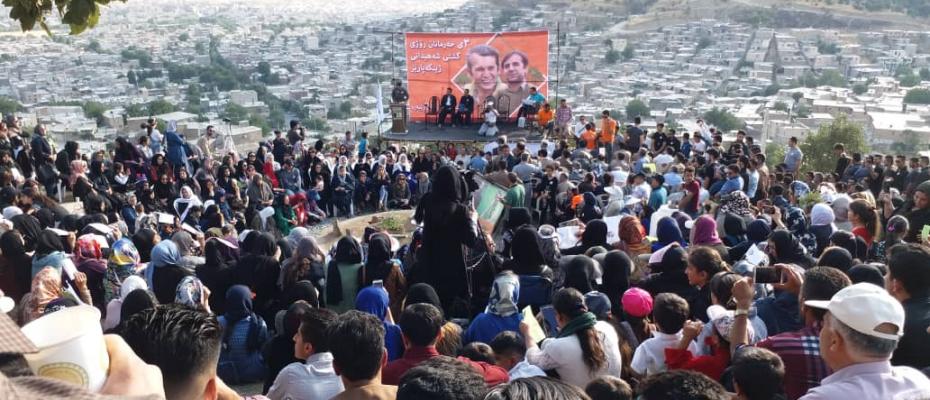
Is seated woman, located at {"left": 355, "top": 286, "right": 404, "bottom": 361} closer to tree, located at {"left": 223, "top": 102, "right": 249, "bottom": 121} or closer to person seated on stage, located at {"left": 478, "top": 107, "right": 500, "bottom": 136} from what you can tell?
person seated on stage, located at {"left": 478, "top": 107, "right": 500, "bottom": 136}

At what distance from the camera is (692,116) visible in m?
50.8

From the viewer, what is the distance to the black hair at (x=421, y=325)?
366 centimetres

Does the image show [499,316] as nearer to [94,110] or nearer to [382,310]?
[382,310]

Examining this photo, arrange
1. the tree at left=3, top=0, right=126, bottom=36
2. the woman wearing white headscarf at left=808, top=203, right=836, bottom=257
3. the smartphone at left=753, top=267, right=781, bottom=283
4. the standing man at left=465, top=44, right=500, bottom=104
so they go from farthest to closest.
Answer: the standing man at left=465, top=44, right=500, bottom=104 < the woman wearing white headscarf at left=808, top=203, right=836, bottom=257 < the smartphone at left=753, top=267, right=781, bottom=283 < the tree at left=3, top=0, right=126, bottom=36

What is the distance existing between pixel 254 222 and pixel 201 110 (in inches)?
1558

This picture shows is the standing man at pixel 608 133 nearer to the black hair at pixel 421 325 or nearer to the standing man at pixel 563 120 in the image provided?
the standing man at pixel 563 120

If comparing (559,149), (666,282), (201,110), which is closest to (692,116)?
(201,110)

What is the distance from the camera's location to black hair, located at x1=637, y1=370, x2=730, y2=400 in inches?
92.5

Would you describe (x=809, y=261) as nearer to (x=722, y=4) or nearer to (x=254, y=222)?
(x=254, y=222)

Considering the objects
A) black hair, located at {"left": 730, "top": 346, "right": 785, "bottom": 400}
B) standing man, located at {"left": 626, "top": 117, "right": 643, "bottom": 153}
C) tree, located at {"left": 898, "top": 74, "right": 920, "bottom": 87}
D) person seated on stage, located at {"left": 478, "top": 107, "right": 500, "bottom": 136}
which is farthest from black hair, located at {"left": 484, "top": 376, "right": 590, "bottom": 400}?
tree, located at {"left": 898, "top": 74, "right": 920, "bottom": 87}

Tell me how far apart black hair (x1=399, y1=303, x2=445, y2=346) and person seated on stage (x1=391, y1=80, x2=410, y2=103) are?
615 inches

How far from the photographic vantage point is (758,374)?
2947 millimetres

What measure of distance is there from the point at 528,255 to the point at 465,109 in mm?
13486

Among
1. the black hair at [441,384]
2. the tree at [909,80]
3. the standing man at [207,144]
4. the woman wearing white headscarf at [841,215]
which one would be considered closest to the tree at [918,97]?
the tree at [909,80]
